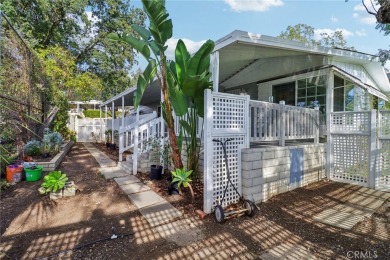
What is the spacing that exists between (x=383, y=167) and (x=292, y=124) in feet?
8.23

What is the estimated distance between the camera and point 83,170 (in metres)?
7.08

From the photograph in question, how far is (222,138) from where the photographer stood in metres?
4.09

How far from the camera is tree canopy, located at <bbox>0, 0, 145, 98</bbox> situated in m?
13.2

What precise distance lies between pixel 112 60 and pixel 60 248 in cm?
1617

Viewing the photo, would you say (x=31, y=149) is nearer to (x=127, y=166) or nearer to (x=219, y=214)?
(x=127, y=166)

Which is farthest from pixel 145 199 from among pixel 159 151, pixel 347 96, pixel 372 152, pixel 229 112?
pixel 347 96

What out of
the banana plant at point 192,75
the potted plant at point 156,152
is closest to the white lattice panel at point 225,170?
the banana plant at point 192,75

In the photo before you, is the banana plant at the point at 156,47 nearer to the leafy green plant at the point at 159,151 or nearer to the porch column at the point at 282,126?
the leafy green plant at the point at 159,151

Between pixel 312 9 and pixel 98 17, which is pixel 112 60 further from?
pixel 312 9

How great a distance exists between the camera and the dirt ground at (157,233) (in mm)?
2883

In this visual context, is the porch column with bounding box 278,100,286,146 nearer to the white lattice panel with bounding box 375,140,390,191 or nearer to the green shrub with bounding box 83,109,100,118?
the white lattice panel with bounding box 375,140,390,191

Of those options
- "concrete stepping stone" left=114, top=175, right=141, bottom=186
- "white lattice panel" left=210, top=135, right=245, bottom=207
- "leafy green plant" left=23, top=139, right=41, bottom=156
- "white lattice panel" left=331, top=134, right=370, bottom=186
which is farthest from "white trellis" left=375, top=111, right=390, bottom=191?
"leafy green plant" left=23, top=139, right=41, bottom=156

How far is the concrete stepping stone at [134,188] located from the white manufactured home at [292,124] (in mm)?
1069

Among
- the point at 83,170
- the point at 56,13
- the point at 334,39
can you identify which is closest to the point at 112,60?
the point at 56,13
